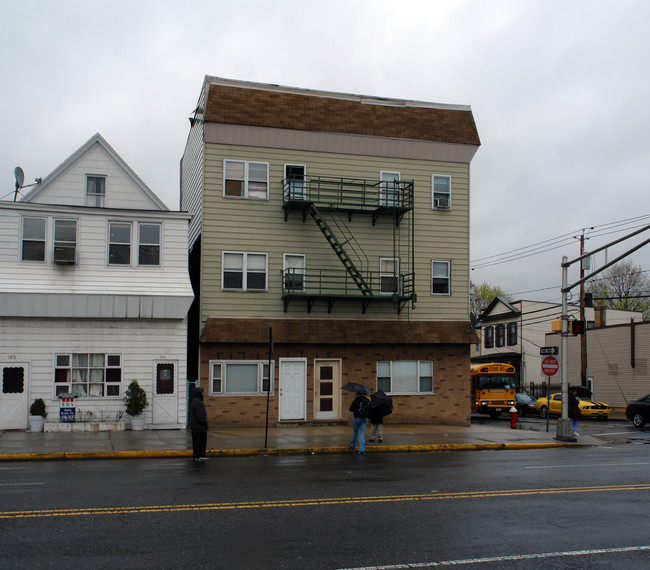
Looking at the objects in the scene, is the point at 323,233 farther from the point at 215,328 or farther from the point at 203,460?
the point at 203,460

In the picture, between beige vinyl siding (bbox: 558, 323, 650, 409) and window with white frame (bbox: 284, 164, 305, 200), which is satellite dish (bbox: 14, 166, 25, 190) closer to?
window with white frame (bbox: 284, 164, 305, 200)

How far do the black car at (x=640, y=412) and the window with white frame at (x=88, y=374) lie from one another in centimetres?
2208

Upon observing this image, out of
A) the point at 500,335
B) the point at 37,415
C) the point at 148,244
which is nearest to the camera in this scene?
the point at 37,415

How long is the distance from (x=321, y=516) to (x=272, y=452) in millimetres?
8709

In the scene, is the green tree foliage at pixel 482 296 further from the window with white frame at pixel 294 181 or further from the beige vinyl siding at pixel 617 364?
the window with white frame at pixel 294 181

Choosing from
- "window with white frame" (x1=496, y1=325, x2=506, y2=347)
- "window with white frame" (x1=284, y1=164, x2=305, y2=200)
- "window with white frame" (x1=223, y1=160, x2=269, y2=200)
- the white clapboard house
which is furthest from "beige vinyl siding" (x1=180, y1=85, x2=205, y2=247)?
"window with white frame" (x1=496, y1=325, x2=506, y2=347)

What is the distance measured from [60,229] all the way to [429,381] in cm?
1403

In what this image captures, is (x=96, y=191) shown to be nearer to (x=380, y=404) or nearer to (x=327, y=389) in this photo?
(x=327, y=389)

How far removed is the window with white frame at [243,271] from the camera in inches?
959

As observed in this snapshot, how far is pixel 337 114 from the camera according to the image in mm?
25719

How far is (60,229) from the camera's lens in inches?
871

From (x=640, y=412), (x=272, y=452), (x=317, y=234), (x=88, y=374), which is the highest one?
(x=317, y=234)

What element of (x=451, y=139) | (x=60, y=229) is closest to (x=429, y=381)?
(x=451, y=139)

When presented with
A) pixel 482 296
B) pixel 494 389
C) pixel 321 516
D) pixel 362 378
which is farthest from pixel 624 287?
pixel 321 516
